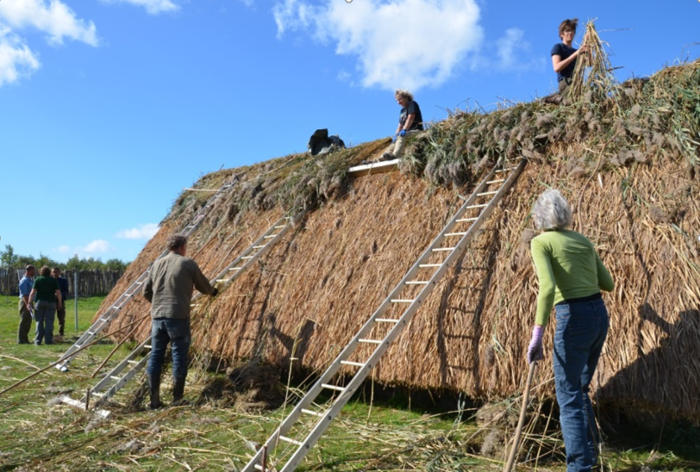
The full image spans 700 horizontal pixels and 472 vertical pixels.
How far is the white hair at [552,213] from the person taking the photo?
12.2ft

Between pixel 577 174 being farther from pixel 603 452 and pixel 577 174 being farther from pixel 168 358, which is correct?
pixel 168 358

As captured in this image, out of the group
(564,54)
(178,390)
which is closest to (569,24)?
(564,54)

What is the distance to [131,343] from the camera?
33.4 ft

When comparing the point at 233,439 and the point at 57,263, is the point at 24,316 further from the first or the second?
the point at 57,263

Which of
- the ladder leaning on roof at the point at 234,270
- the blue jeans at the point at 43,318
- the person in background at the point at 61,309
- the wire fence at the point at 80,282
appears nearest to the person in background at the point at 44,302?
the blue jeans at the point at 43,318

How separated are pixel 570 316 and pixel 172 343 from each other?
13.1 ft

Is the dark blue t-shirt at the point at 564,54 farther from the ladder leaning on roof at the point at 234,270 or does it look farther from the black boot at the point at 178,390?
the black boot at the point at 178,390

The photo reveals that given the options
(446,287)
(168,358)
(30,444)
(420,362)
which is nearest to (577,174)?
(446,287)

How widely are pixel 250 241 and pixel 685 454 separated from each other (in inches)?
228

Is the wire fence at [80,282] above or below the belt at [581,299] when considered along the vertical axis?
above

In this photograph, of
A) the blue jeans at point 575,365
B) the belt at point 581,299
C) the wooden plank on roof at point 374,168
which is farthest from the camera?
the wooden plank on roof at point 374,168

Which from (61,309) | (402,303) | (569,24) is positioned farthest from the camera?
(61,309)

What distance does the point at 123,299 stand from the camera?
9.38 m

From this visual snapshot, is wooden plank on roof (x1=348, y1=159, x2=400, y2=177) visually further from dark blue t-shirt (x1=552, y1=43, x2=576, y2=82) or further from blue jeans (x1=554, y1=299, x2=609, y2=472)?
Result: blue jeans (x1=554, y1=299, x2=609, y2=472)
